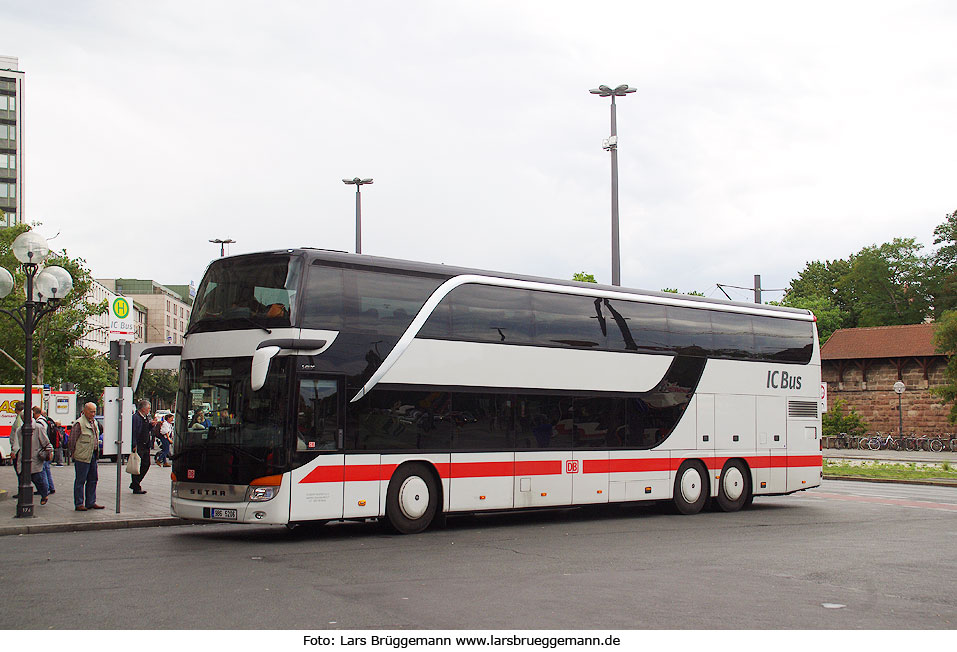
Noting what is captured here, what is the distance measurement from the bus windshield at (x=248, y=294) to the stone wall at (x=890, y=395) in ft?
191

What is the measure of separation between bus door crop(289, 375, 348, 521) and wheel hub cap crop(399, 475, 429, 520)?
3.81 feet

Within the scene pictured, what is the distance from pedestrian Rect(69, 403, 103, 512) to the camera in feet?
56.9

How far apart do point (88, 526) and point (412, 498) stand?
498 centimetres

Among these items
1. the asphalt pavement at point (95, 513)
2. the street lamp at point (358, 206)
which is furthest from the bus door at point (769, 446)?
the street lamp at point (358, 206)

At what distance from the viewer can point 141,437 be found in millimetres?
21625

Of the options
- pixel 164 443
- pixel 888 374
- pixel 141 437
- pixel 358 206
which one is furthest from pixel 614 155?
pixel 888 374

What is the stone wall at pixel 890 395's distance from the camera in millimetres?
65375

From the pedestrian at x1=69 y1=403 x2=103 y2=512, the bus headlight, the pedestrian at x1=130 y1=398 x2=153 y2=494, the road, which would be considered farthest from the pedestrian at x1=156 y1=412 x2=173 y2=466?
the bus headlight

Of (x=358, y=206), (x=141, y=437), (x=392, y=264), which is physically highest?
(x=358, y=206)

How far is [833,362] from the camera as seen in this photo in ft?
235

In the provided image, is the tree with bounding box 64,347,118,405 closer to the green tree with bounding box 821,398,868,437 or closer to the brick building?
the green tree with bounding box 821,398,868,437

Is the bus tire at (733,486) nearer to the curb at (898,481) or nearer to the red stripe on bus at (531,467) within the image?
the red stripe on bus at (531,467)

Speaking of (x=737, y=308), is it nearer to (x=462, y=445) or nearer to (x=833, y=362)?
(x=462, y=445)

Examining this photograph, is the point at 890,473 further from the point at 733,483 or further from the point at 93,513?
the point at 93,513
